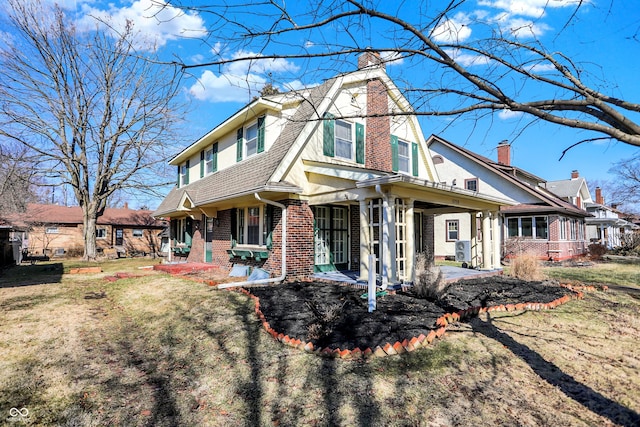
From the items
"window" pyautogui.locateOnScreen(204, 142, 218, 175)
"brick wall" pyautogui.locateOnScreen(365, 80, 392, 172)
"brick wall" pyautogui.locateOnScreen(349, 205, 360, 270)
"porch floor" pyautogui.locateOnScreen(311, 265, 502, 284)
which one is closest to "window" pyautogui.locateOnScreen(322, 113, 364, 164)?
"brick wall" pyautogui.locateOnScreen(365, 80, 392, 172)

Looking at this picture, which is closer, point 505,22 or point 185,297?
point 505,22

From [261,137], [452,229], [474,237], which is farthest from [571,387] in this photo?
[452,229]

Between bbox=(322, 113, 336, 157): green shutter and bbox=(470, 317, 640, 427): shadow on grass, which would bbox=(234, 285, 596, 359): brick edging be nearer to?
bbox=(470, 317, 640, 427): shadow on grass

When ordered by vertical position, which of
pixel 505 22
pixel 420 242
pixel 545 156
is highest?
pixel 505 22

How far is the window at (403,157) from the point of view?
1348 cm

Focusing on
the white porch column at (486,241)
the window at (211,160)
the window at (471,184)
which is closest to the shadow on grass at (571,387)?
the white porch column at (486,241)

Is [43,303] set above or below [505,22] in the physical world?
below

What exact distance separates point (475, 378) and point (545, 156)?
287 centimetres

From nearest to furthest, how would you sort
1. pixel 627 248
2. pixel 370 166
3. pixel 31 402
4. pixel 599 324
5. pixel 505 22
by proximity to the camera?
1. pixel 505 22
2. pixel 31 402
3. pixel 599 324
4. pixel 370 166
5. pixel 627 248

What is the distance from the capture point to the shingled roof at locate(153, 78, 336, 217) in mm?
9577

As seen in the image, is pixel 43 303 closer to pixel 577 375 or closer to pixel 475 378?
pixel 475 378

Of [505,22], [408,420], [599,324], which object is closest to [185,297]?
[408,420]

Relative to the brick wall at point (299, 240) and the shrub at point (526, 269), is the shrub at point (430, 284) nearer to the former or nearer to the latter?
the brick wall at point (299, 240)

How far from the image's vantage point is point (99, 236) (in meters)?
31.1
